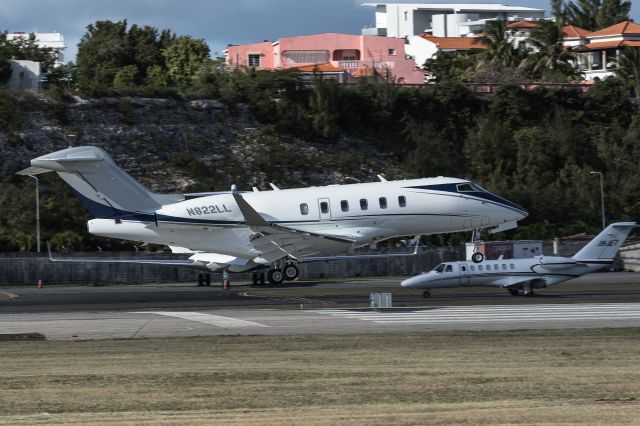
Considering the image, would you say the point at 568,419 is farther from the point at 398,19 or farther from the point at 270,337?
the point at 398,19

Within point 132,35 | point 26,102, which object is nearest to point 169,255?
point 26,102

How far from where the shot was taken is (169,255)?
61125 millimetres

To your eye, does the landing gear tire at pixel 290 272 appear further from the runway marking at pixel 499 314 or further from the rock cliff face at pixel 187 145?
the rock cliff face at pixel 187 145

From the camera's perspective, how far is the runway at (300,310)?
93.3 feet

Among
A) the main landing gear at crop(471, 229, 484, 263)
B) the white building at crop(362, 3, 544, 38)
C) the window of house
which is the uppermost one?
the white building at crop(362, 3, 544, 38)

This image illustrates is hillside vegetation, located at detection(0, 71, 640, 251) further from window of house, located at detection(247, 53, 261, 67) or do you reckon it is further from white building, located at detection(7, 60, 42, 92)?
window of house, located at detection(247, 53, 261, 67)

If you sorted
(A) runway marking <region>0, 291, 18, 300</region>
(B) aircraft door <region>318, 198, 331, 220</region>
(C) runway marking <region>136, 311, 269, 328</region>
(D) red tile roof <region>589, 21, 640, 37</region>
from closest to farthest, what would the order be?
1. (C) runway marking <region>136, 311, 269, 328</region>
2. (A) runway marking <region>0, 291, 18, 300</region>
3. (B) aircraft door <region>318, 198, 331, 220</region>
4. (D) red tile roof <region>589, 21, 640, 37</region>

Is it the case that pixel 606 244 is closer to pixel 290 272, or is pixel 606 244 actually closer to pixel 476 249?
pixel 476 249

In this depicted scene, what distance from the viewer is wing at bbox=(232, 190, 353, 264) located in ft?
147

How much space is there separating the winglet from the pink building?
73607 millimetres

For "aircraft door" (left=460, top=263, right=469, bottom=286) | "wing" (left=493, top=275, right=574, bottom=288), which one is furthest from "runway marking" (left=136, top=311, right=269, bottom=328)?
"wing" (left=493, top=275, right=574, bottom=288)

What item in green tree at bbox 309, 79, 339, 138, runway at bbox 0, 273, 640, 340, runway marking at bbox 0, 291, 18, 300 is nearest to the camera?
runway at bbox 0, 273, 640, 340

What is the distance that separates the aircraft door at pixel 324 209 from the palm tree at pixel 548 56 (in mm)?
64478

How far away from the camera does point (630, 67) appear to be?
336 feet
